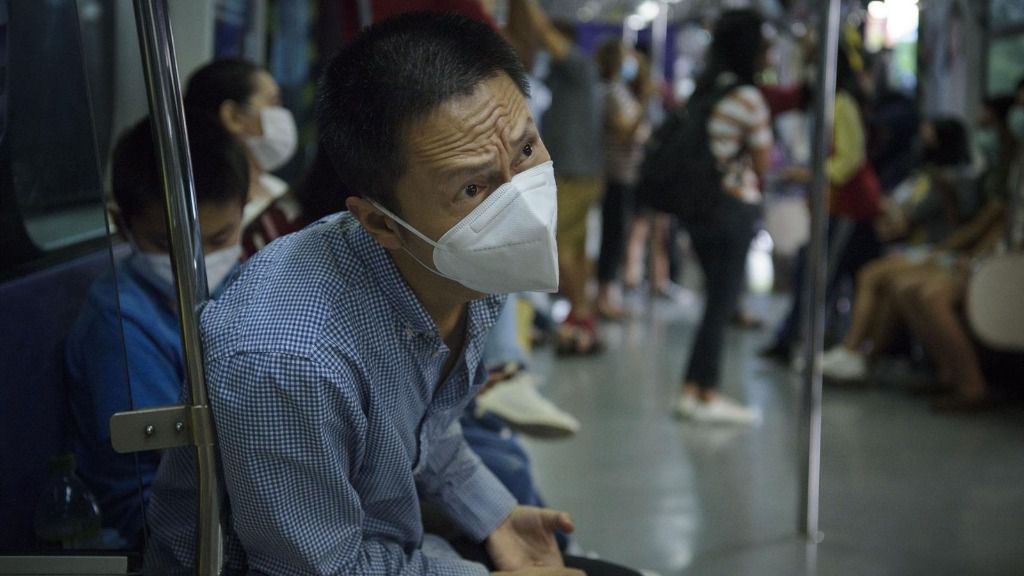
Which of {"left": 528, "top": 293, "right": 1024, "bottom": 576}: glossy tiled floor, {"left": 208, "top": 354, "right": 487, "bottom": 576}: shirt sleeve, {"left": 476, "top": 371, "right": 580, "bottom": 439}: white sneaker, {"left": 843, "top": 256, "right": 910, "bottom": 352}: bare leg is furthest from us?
{"left": 843, "top": 256, "right": 910, "bottom": 352}: bare leg

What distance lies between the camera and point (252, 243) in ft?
5.90

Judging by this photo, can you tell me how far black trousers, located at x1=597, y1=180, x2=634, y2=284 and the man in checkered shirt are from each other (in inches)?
188

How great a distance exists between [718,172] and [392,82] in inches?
112

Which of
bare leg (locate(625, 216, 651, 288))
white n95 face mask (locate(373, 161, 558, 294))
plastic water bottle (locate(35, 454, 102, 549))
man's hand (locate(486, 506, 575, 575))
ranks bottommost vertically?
bare leg (locate(625, 216, 651, 288))

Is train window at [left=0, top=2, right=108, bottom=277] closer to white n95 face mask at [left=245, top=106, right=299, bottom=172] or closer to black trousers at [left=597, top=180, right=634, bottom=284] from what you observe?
white n95 face mask at [left=245, top=106, right=299, bottom=172]

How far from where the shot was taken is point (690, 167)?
378 centimetres

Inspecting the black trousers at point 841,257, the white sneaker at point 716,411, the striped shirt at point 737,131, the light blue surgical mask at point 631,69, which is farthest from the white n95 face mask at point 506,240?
the light blue surgical mask at point 631,69

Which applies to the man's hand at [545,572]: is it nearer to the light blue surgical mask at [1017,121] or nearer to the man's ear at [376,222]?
the man's ear at [376,222]

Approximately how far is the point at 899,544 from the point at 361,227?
2.03m

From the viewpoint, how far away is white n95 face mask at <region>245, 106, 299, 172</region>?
2.15 metres

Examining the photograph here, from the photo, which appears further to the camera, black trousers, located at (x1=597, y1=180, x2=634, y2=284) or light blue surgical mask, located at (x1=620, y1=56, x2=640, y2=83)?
light blue surgical mask, located at (x1=620, y1=56, x2=640, y2=83)

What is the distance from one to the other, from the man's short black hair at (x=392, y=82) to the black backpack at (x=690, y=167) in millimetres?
2696

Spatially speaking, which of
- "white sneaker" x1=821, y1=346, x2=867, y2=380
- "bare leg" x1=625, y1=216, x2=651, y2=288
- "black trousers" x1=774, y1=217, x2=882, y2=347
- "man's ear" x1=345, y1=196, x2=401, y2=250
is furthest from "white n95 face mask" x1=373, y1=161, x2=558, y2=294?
"bare leg" x1=625, y1=216, x2=651, y2=288

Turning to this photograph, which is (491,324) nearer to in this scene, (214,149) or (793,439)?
(214,149)
